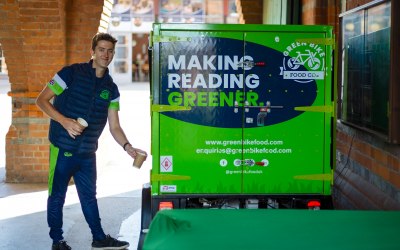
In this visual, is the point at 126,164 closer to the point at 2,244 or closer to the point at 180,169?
the point at 2,244

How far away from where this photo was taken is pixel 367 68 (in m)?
6.61

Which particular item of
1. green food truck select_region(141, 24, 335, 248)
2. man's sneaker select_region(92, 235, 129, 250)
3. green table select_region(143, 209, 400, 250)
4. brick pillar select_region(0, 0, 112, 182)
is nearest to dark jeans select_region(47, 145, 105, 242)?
man's sneaker select_region(92, 235, 129, 250)

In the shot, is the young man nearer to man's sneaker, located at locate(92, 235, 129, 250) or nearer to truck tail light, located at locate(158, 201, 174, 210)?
man's sneaker, located at locate(92, 235, 129, 250)

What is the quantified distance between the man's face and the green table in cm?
335

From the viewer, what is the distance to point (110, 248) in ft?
23.3

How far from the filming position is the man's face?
6.63 metres

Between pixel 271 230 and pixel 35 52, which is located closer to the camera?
pixel 271 230

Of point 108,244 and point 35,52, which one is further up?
point 35,52

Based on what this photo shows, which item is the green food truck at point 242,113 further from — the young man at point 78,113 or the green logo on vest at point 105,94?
the green logo on vest at point 105,94

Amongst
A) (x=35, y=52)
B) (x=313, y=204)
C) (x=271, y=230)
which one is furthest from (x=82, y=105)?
(x=35, y=52)

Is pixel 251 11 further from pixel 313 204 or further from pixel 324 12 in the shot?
pixel 313 204

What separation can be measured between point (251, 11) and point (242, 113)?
6.64 meters

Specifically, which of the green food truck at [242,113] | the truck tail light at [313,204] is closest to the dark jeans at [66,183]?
the green food truck at [242,113]

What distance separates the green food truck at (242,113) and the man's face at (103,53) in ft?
2.20
